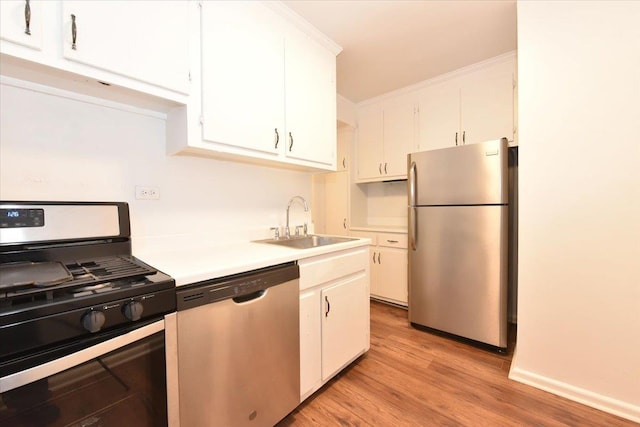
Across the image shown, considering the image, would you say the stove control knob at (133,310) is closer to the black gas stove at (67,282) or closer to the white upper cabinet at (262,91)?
the black gas stove at (67,282)

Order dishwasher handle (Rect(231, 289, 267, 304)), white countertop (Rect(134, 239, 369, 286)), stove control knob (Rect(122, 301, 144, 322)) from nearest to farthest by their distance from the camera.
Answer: stove control knob (Rect(122, 301, 144, 322)) → white countertop (Rect(134, 239, 369, 286)) → dishwasher handle (Rect(231, 289, 267, 304))

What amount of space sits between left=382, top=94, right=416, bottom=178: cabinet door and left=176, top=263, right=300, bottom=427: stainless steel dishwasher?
82.5 inches

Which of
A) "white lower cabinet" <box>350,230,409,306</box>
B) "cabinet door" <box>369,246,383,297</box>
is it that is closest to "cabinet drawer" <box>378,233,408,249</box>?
"white lower cabinet" <box>350,230,409,306</box>

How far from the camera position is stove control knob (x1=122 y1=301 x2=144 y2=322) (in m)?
0.77

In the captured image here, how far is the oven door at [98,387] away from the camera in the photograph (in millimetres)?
623

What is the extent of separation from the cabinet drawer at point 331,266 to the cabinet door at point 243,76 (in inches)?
29.4

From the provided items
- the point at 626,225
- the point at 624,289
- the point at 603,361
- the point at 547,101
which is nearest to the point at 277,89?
the point at 547,101

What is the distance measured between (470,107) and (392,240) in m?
1.53

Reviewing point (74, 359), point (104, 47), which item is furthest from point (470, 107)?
point (74, 359)

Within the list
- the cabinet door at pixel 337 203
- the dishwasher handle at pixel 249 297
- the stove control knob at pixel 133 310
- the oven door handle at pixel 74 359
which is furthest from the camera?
the cabinet door at pixel 337 203

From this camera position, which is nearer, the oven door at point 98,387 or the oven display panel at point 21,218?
the oven door at point 98,387

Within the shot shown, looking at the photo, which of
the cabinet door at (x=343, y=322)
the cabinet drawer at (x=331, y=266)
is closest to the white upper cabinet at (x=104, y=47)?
the cabinet drawer at (x=331, y=266)

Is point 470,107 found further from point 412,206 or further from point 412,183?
point 412,206

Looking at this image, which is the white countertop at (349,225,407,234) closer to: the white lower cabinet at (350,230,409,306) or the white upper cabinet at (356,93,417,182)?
the white lower cabinet at (350,230,409,306)
